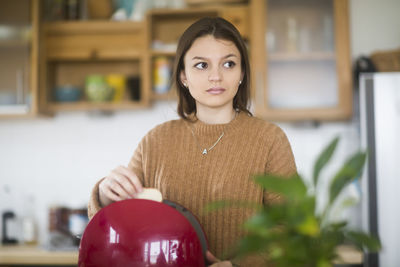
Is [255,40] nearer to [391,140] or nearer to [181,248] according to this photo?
[391,140]

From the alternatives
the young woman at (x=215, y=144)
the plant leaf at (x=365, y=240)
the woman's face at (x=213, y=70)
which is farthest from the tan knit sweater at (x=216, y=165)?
the plant leaf at (x=365, y=240)

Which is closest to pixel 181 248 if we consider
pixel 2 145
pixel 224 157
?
pixel 224 157

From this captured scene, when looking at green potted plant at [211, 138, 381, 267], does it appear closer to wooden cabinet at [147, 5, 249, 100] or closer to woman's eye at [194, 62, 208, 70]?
woman's eye at [194, 62, 208, 70]

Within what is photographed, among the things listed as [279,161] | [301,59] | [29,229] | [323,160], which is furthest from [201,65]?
[29,229]

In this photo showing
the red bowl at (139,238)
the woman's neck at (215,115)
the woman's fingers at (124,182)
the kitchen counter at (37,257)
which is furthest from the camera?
the kitchen counter at (37,257)

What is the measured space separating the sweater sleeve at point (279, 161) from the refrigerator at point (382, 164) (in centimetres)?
100

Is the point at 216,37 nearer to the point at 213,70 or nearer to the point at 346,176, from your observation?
the point at 213,70

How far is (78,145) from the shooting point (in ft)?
8.03

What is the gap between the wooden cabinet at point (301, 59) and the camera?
6.82 ft

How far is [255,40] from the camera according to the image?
6.94 ft

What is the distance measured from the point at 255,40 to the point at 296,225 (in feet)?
6.08

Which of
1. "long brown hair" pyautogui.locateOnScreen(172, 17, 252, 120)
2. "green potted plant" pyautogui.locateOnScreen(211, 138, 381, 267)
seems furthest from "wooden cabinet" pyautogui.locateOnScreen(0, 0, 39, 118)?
"green potted plant" pyautogui.locateOnScreen(211, 138, 381, 267)

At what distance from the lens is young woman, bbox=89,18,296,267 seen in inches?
37.2

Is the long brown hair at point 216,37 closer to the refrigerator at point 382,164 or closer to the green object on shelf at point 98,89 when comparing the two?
the refrigerator at point 382,164
